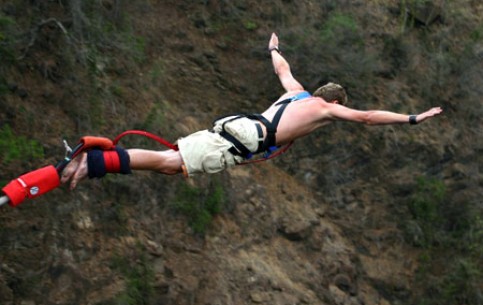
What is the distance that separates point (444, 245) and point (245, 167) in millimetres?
3510

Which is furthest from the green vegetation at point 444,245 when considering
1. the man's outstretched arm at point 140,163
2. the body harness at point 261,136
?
the man's outstretched arm at point 140,163

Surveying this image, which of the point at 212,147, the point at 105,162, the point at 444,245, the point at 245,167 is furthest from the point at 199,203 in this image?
the point at 444,245

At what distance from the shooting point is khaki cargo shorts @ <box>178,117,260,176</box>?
6.37m

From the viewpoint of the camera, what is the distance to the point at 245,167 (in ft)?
35.4

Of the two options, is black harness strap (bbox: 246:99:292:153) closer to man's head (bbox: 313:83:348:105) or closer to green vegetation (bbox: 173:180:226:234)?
man's head (bbox: 313:83:348:105)

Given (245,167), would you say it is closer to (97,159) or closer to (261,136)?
(261,136)

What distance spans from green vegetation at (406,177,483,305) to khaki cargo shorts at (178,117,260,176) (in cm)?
605

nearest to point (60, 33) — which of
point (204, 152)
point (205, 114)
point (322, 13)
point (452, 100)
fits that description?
point (205, 114)

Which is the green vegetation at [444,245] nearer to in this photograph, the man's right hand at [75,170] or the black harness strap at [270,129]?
the black harness strap at [270,129]

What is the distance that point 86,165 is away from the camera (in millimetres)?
5949

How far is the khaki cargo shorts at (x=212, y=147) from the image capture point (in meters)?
6.37

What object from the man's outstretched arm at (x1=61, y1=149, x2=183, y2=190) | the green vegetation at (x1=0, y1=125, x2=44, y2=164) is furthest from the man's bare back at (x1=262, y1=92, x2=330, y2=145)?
the green vegetation at (x1=0, y1=125, x2=44, y2=164)

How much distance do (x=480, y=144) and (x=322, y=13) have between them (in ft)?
10.9

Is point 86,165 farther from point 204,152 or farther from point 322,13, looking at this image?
point 322,13
